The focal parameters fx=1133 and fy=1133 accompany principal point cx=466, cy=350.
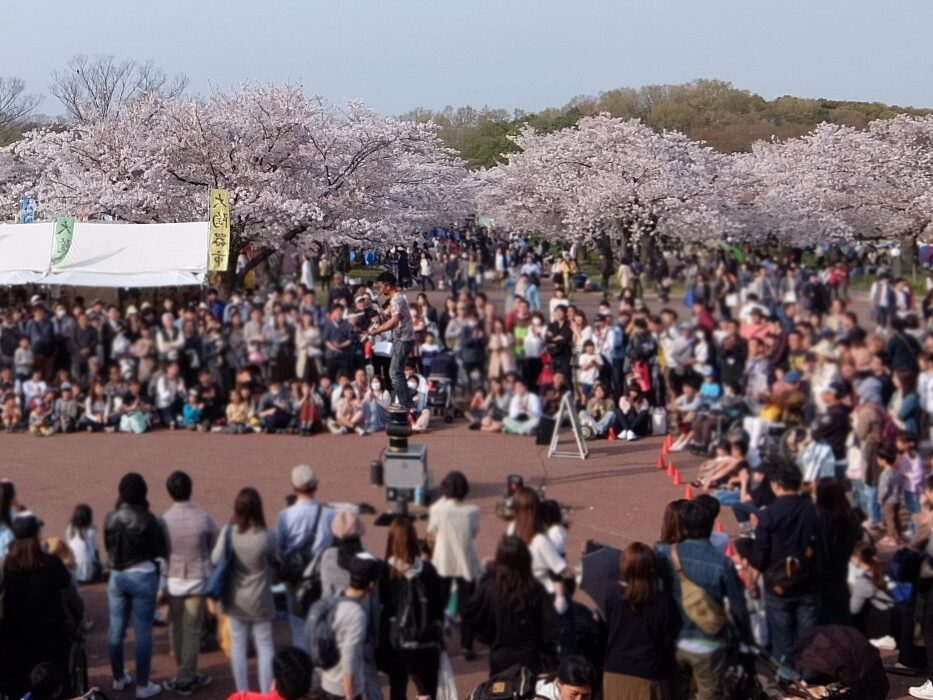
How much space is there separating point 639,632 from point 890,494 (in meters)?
4.94

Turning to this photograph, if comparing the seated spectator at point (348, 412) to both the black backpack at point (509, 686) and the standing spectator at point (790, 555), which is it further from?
the black backpack at point (509, 686)

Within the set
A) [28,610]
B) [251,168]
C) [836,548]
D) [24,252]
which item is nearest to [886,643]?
[836,548]

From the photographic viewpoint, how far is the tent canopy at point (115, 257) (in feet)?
64.0

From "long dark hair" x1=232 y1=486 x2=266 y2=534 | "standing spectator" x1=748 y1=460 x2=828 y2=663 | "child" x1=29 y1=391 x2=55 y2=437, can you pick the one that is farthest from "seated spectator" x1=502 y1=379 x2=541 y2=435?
"long dark hair" x1=232 y1=486 x2=266 y2=534

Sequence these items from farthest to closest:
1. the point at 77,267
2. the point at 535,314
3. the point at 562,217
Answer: the point at 562,217, the point at 77,267, the point at 535,314

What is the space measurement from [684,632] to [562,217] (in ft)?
126

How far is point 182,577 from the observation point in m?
6.59

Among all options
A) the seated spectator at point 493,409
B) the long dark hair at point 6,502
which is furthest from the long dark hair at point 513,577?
the seated spectator at point 493,409

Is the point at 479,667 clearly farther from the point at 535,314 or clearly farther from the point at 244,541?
the point at 535,314

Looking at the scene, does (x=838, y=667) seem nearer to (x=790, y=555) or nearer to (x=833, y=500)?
(x=790, y=555)

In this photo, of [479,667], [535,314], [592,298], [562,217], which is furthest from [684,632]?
[562,217]

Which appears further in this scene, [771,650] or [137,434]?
[137,434]

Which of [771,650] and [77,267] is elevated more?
[77,267]

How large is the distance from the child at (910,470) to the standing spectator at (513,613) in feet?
16.0
